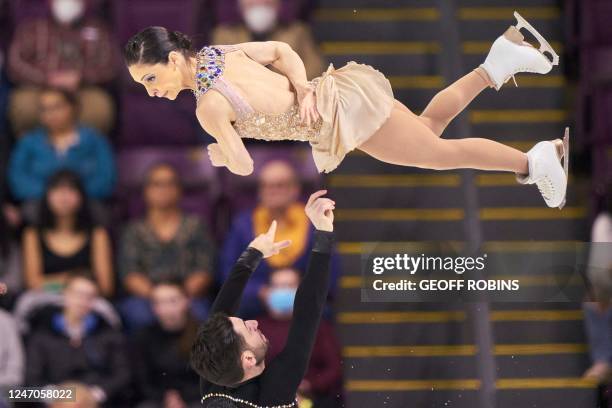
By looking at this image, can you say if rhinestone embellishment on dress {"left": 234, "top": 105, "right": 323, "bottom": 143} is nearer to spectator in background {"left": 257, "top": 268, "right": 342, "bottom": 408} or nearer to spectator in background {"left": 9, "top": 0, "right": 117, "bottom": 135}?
spectator in background {"left": 257, "top": 268, "right": 342, "bottom": 408}

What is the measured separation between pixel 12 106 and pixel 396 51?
68.6 inches

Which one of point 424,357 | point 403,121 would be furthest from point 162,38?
point 424,357

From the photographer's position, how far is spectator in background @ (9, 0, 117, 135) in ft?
19.8

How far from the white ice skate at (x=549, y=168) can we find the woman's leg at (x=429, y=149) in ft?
0.13

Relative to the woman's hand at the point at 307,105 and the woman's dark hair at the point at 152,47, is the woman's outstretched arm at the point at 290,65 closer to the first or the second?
the woman's hand at the point at 307,105

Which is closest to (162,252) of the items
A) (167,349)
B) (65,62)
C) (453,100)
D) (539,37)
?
(167,349)

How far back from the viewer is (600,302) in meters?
5.58

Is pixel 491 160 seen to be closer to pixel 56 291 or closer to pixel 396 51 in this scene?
pixel 396 51

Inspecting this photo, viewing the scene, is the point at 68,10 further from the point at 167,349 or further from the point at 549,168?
the point at 549,168

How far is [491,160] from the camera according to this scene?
16.7ft

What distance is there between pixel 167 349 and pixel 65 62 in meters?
1.40

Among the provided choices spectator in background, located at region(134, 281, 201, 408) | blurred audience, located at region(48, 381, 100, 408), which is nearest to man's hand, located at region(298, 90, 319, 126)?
spectator in background, located at region(134, 281, 201, 408)

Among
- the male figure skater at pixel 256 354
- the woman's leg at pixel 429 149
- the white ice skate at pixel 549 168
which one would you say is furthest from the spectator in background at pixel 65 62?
the white ice skate at pixel 549 168

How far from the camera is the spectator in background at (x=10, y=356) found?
5.71 meters
